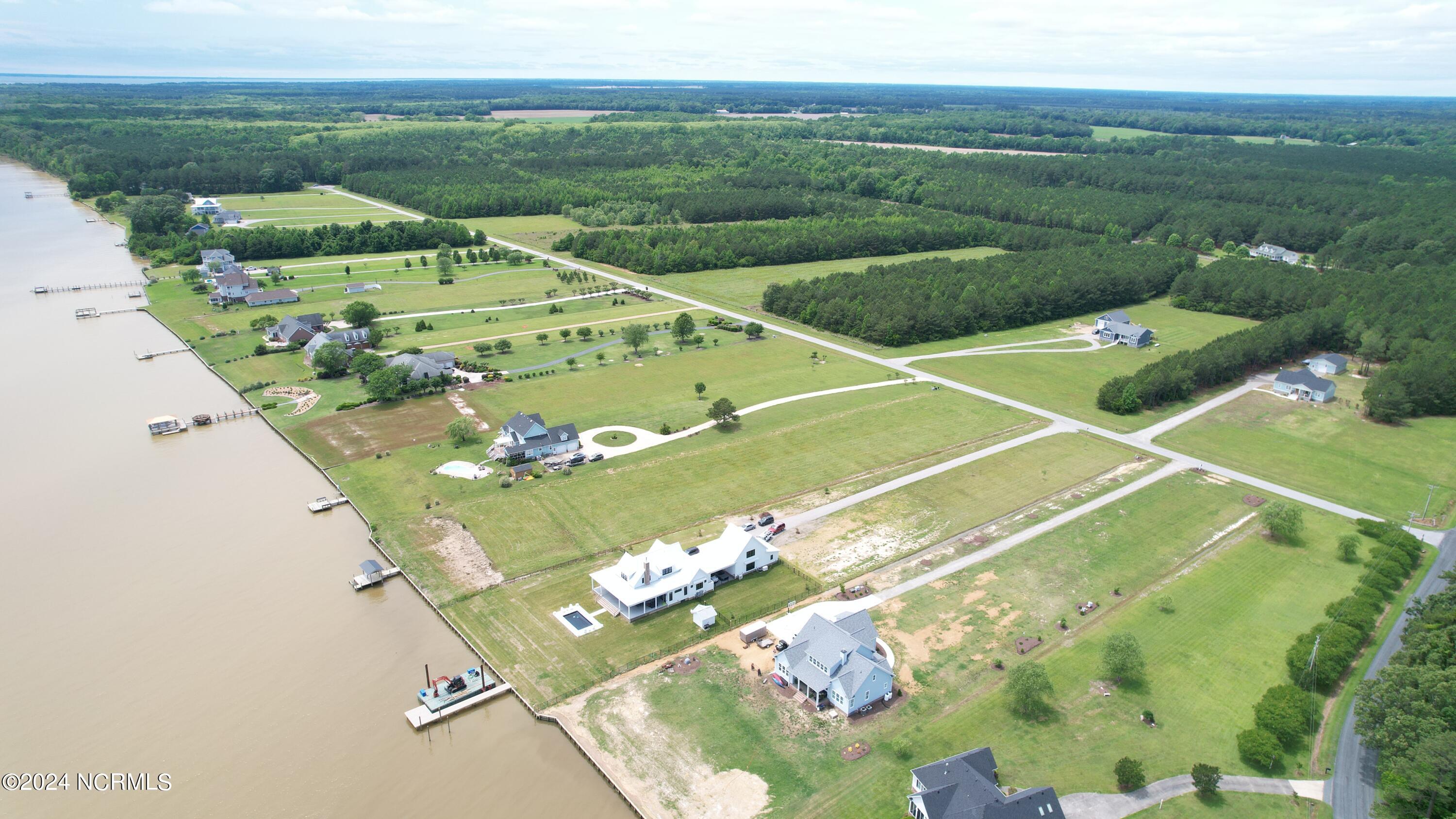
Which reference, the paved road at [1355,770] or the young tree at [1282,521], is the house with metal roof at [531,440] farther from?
the paved road at [1355,770]

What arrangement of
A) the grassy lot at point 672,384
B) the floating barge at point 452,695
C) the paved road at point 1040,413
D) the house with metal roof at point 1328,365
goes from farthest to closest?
the house with metal roof at point 1328,365
the grassy lot at point 672,384
the paved road at point 1040,413
the floating barge at point 452,695

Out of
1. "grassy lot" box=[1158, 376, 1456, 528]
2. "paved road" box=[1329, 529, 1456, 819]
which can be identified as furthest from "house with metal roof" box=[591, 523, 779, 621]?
"grassy lot" box=[1158, 376, 1456, 528]

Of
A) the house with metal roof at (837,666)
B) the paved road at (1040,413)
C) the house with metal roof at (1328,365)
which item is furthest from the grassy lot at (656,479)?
the house with metal roof at (1328,365)

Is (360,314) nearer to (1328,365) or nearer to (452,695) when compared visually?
(452,695)

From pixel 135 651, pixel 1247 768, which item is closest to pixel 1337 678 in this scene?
pixel 1247 768

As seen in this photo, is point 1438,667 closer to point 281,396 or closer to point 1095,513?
point 1095,513

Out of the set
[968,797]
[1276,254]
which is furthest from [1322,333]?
[968,797]

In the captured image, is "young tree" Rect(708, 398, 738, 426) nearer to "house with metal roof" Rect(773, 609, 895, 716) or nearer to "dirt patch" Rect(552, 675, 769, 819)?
"house with metal roof" Rect(773, 609, 895, 716)
